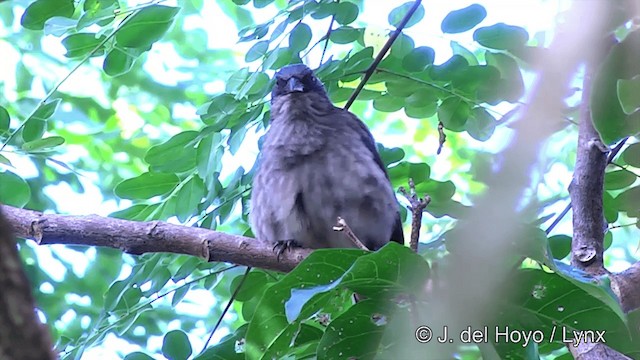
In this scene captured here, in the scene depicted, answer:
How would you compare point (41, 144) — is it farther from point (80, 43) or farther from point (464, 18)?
point (464, 18)

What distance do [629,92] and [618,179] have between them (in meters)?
1.00

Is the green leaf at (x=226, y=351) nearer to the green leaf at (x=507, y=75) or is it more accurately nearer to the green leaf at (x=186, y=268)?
the green leaf at (x=186, y=268)

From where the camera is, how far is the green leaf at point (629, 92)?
1978 mm

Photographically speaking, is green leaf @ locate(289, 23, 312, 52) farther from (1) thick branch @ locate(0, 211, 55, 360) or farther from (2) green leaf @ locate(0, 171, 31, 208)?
(1) thick branch @ locate(0, 211, 55, 360)

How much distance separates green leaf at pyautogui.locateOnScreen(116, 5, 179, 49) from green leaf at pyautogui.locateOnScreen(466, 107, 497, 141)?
3.58 ft

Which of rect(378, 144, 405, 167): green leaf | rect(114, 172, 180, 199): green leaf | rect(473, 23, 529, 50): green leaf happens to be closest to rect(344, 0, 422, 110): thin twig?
rect(473, 23, 529, 50): green leaf

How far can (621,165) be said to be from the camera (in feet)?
9.52

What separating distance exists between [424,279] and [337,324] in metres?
0.28

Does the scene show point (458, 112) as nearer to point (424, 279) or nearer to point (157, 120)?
point (424, 279)

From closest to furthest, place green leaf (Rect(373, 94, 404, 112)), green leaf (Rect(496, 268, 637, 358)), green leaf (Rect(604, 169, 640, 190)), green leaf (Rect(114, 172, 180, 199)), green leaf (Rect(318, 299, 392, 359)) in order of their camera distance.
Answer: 1. green leaf (Rect(496, 268, 637, 358))
2. green leaf (Rect(318, 299, 392, 359))
3. green leaf (Rect(604, 169, 640, 190))
4. green leaf (Rect(114, 172, 180, 199))
5. green leaf (Rect(373, 94, 404, 112))

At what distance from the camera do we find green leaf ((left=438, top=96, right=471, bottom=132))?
126 inches

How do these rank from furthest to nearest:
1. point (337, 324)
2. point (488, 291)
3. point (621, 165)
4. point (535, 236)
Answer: point (621, 165)
point (337, 324)
point (535, 236)
point (488, 291)

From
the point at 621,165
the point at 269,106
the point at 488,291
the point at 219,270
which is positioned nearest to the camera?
the point at 488,291

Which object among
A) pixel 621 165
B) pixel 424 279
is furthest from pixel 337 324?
pixel 621 165
